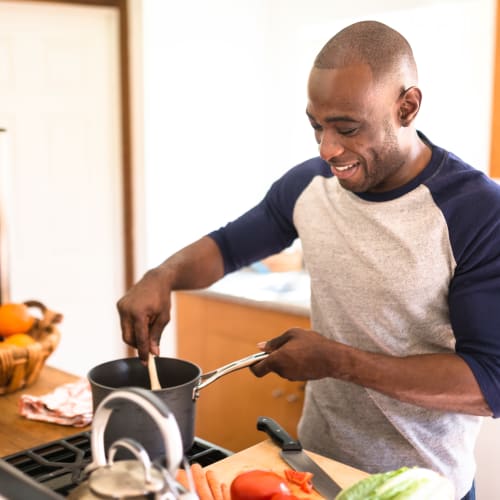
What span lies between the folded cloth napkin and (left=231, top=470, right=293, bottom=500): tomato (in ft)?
1.46

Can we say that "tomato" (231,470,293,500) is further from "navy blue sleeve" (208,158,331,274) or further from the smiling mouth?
"navy blue sleeve" (208,158,331,274)

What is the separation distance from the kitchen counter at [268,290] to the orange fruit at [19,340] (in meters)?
0.87

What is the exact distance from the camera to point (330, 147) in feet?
3.82

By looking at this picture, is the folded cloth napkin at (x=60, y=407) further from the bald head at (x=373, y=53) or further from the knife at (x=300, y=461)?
the bald head at (x=373, y=53)

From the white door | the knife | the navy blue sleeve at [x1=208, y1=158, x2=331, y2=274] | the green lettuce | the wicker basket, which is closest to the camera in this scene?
the green lettuce

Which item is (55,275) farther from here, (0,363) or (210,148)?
(0,363)

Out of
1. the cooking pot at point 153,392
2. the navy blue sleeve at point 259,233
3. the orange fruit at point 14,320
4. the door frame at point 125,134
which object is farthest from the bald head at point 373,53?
the door frame at point 125,134

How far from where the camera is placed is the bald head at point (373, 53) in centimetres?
115

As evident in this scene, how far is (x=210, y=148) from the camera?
9.80ft

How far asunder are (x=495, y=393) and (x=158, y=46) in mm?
2113

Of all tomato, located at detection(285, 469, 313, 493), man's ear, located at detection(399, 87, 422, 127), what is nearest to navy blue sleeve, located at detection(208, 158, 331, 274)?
man's ear, located at detection(399, 87, 422, 127)

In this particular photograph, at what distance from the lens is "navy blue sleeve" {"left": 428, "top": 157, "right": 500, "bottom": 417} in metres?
1.12

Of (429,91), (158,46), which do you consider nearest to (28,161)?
(158,46)

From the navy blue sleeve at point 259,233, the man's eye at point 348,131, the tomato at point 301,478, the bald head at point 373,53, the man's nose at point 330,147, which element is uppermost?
the bald head at point 373,53
